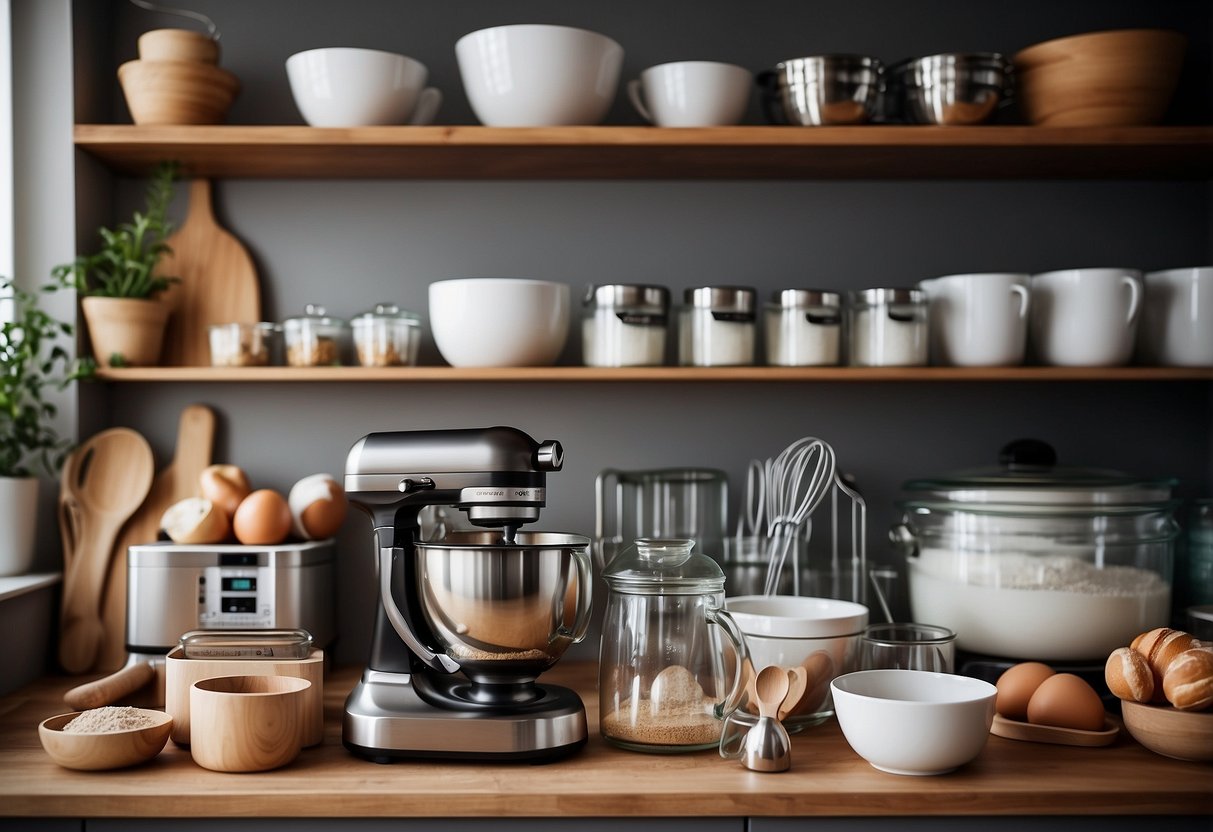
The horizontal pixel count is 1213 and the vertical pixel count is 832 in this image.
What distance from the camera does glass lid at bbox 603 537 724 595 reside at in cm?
128

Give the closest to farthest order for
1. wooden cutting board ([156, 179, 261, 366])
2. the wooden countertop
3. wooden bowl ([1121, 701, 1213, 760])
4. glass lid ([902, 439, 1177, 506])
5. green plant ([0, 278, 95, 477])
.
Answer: the wooden countertop
wooden bowl ([1121, 701, 1213, 760])
glass lid ([902, 439, 1177, 506])
green plant ([0, 278, 95, 477])
wooden cutting board ([156, 179, 261, 366])

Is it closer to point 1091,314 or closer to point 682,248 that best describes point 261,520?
point 682,248

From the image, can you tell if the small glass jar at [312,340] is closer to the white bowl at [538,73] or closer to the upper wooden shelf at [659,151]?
the upper wooden shelf at [659,151]

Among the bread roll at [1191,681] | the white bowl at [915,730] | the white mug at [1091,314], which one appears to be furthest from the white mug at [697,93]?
the bread roll at [1191,681]

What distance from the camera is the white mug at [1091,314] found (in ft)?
5.08

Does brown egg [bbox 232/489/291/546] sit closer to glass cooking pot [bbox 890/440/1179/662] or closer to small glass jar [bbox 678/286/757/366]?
small glass jar [bbox 678/286/757/366]

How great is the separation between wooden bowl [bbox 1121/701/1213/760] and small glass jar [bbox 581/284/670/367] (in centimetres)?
83

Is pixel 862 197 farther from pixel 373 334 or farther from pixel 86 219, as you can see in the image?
pixel 86 219

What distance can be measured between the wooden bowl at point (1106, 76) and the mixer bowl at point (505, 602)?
1.05 m

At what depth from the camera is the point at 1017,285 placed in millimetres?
1561

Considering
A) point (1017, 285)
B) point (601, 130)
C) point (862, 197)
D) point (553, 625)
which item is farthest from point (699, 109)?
point (553, 625)

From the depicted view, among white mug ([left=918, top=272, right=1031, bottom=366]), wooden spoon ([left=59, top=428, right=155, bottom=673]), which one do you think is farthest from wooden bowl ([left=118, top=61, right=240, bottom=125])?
white mug ([left=918, top=272, right=1031, bottom=366])

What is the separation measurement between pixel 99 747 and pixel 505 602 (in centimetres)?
50

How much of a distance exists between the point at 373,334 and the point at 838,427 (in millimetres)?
837
